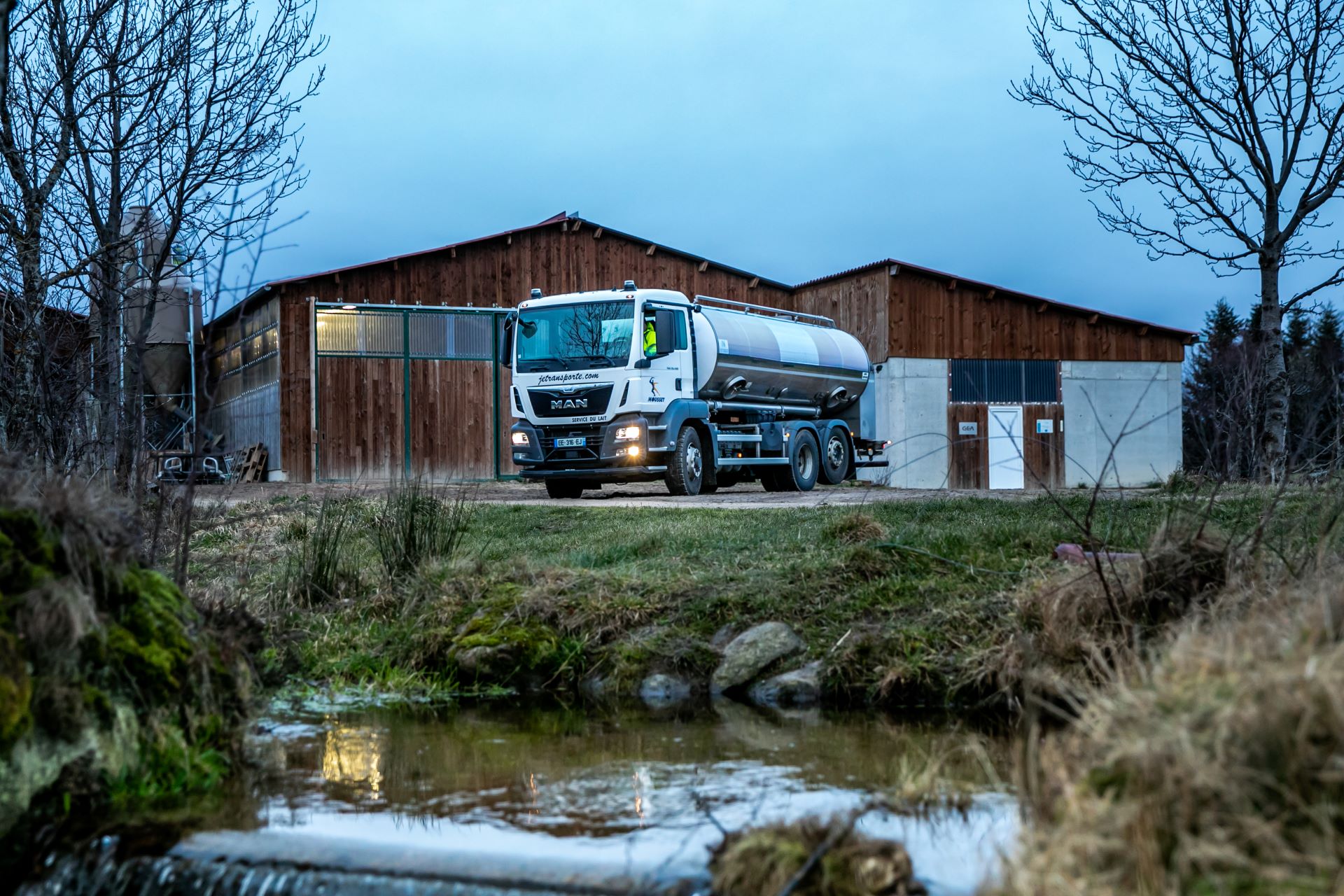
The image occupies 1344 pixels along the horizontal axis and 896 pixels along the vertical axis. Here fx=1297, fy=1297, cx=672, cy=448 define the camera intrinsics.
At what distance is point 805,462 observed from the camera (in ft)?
71.5

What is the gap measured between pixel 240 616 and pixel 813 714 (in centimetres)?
293

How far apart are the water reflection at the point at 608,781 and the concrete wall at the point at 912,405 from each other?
71.8 feet

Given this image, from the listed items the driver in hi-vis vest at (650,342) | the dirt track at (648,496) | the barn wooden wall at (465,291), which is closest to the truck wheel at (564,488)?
the dirt track at (648,496)

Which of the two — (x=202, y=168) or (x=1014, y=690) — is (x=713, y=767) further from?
(x=202, y=168)

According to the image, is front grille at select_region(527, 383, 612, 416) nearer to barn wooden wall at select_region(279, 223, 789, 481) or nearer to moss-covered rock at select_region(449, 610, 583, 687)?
barn wooden wall at select_region(279, 223, 789, 481)

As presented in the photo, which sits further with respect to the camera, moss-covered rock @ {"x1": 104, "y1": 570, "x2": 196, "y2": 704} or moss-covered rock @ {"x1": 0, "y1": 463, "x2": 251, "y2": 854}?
moss-covered rock @ {"x1": 104, "y1": 570, "x2": 196, "y2": 704}

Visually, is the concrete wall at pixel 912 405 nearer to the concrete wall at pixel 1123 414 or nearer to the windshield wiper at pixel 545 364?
the concrete wall at pixel 1123 414

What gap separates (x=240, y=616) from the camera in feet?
20.7

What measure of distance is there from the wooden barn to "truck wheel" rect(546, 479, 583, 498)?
6153mm

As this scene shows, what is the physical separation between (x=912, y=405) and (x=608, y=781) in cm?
2426

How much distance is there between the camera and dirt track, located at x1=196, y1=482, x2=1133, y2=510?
14.3 m

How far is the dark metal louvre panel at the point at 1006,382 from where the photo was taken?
2923 centimetres

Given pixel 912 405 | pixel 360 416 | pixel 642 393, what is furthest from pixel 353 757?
pixel 912 405

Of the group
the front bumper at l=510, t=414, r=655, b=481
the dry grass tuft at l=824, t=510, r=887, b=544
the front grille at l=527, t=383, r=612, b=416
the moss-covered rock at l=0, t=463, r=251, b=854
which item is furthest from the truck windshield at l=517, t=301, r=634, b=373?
the moss-covered rock at l=0, t=463, r=251, b=854
